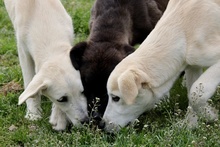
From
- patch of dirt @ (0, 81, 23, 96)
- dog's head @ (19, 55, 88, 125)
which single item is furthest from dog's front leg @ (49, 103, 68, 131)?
patch of dirt @ (0, 81, 23, 96)

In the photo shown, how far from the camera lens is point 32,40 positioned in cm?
715

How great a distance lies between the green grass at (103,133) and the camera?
5870 mm

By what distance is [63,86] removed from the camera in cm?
652

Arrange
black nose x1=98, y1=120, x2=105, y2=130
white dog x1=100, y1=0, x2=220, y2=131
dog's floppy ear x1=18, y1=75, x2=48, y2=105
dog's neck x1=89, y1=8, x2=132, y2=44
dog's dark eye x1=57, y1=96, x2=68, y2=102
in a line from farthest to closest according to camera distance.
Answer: dog's neck x1=89, y1=8, x2=132, y2=44
dog's dark eye x1=57, y1=96, x2=68, y2=102
black nose x1=98, y1=120, x2=105, y2=130
white dog x1=100, y1=0, x2=220, y2=131
dog's floppy ear x1=18, y1=75, x2=48, y2=105

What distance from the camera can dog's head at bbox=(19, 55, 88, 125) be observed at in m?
6.48

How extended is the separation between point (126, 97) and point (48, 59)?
4.40 feet

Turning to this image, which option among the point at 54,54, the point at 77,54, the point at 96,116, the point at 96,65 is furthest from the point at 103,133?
the point at 54,54

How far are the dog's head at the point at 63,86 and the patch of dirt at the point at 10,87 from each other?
4.72ft

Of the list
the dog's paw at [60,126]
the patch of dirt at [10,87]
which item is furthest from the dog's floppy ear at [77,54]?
the patch of dirt at [10,87]

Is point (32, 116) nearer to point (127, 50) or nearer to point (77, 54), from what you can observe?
point (77, 54)

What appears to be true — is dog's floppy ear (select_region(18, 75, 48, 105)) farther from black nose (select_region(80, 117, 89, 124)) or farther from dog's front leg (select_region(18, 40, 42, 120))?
dog's front leg (select_region(18, 40, 42, 120))

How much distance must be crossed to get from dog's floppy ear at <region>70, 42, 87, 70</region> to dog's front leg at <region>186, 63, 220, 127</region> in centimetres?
140

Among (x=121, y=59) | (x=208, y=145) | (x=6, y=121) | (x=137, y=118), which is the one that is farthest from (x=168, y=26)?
(x=6, y=121)

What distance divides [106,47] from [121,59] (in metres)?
0.25
